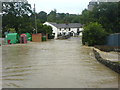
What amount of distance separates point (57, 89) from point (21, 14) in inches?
1903

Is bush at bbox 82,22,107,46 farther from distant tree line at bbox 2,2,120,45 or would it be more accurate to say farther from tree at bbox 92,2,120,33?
tree at bbox 92,2,120,33

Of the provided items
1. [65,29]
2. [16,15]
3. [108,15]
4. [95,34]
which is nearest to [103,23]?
[108,15]

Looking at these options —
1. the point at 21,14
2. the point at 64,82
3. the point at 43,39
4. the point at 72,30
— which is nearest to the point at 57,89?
the point at 64,82

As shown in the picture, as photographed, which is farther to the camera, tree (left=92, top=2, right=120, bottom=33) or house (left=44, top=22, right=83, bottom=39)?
house (left=44, top=22, right=83, bottom=39)

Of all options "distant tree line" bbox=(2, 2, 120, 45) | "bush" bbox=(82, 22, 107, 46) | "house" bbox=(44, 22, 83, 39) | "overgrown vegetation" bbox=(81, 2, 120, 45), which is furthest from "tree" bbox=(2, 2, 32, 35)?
"house" bbox=(44, 22, 83, 39)

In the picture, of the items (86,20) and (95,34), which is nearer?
(95,34)

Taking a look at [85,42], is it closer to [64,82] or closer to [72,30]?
[64,82]

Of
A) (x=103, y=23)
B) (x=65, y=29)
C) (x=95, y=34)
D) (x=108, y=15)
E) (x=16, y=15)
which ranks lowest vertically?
(x=95, y=34)

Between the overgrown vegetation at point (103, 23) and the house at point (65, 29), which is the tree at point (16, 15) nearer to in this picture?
the overgrown vegetation at point (103, 23)

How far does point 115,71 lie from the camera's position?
937 centimetres

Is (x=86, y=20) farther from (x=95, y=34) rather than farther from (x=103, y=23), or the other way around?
(x=95, y=34)

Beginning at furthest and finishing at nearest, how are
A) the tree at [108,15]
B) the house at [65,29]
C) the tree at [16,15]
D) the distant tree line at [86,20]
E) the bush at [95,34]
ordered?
1. the house at [65,29]
2. the tree at [16,15]
3. the tree at [108,15]
4. the distant tree line at [86,20]
5. the bush at [95,34]

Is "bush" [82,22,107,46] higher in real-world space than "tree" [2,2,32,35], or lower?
lower

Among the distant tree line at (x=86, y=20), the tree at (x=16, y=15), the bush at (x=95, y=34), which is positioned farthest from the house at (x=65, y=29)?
the bush at (x=95, y=34)
